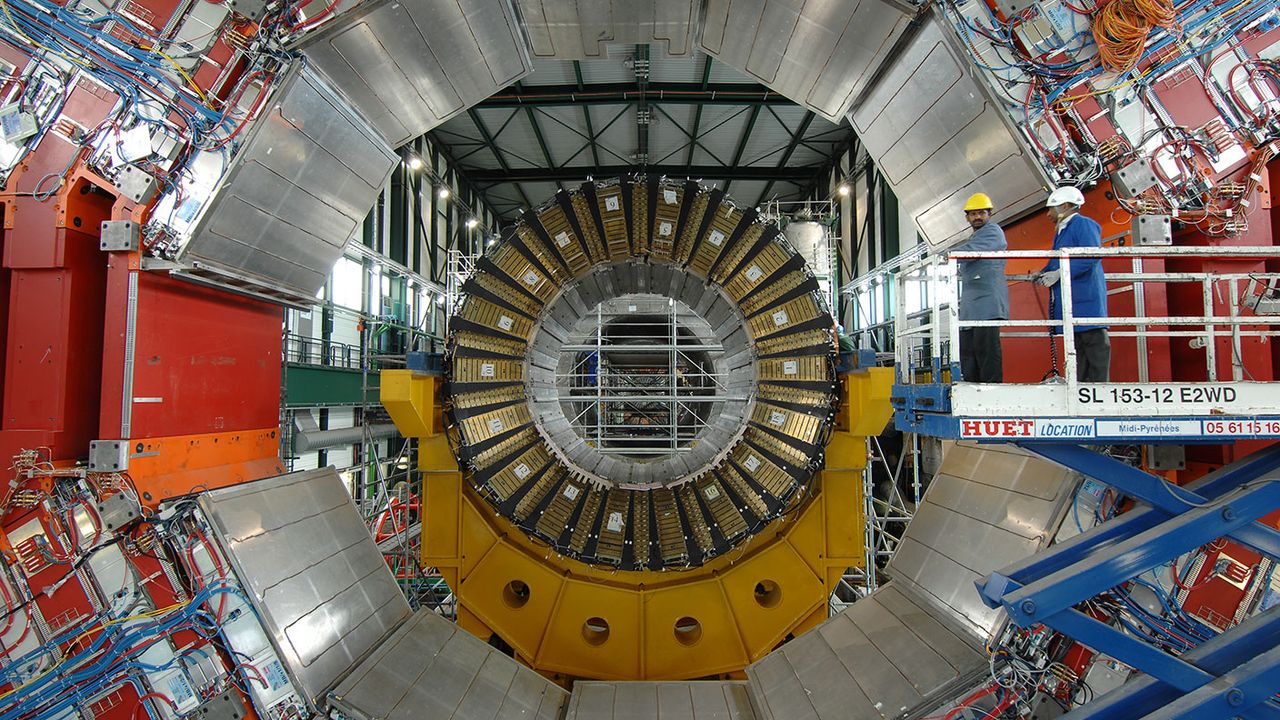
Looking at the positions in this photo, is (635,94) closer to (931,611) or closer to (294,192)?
(294,192)

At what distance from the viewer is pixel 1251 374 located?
363 centimetres

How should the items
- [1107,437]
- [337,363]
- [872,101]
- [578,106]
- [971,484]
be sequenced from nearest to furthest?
1. [1107,437]
2. [971,484]
3. [872,101]
4. [337,363]
5. [578,106]

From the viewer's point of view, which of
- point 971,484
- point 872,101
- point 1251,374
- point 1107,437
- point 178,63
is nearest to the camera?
point 1107,437

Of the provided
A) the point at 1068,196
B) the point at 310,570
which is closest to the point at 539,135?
the point at 310,570

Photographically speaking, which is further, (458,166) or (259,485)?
(458,166)

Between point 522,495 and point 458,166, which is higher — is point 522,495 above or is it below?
below

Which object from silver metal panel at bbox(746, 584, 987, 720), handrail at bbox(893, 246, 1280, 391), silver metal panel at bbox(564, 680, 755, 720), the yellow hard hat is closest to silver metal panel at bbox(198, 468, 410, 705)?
silver metal panel at bbox(564, 680, 755, 720)

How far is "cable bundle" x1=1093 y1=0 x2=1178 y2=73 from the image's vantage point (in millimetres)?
3723

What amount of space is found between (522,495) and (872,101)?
4.18m

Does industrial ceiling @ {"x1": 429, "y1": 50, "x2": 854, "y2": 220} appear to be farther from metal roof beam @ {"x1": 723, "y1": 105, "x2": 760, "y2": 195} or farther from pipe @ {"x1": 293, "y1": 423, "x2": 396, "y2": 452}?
pipe @ {"x1": 293, "y1": 423, "x2": 396, "y2": 452}

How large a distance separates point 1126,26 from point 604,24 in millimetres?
3382

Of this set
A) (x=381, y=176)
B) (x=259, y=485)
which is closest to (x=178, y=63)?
(x=381, y=176)

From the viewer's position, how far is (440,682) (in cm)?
426

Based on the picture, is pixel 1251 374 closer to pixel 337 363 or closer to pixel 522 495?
pixel 522 495
